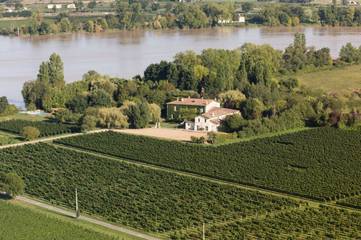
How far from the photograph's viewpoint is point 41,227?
40.3 feet

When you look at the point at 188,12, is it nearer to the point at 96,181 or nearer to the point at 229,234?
the point at 96,181

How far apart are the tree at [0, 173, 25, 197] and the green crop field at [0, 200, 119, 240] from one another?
56cm

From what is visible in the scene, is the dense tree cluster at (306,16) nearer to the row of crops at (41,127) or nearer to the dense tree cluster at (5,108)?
the dense tree cluster at (5,108)

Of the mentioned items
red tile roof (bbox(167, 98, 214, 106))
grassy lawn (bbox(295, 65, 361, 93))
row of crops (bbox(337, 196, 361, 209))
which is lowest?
row of crops (bbox(337, 196, 361, 209))

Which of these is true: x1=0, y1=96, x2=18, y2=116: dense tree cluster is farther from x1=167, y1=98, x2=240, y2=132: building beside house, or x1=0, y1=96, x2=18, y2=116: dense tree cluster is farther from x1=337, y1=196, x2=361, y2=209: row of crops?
x1=337, y1=196, x2=361, y2=209: row of crops

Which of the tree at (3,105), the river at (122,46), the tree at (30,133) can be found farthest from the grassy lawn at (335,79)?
the tree at (30,133)

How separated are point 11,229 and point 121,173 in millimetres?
3657

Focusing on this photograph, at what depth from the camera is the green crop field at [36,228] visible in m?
11.8

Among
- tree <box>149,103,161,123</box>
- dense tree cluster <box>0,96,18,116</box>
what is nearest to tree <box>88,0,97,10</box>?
dense tree cluster <box>0,96,18,116</box>

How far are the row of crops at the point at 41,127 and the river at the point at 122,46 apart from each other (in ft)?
12.5

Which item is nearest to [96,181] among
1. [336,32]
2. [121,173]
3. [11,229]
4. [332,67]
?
[121,173]

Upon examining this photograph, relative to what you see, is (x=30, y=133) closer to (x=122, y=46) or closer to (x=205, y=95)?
(x=205, y=95)

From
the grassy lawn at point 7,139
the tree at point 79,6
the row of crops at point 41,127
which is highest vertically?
the tree at point 79,6

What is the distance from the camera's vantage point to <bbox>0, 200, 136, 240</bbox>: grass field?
11.9 metres
